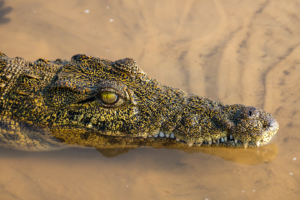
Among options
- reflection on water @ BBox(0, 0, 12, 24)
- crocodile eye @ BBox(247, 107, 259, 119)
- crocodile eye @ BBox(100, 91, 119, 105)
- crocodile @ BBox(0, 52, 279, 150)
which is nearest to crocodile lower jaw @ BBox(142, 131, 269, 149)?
crocodile @ BBox(0, 52, 279, 150)

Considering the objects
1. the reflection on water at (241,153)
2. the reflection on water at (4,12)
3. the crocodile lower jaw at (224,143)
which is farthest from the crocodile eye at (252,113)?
the reflection on water at (4,12)

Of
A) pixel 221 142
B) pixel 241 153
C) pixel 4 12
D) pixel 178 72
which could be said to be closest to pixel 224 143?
pixel 221 142

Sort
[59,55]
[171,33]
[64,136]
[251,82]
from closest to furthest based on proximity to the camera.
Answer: [64,136], [251,82], [59,55], [171,33]

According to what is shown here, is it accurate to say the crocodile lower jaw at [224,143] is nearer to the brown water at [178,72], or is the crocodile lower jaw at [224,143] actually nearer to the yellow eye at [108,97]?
the brown water at [178,72]

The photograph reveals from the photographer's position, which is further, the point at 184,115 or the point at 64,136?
the point at 64,136

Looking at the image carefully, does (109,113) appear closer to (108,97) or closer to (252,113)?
(108,97)

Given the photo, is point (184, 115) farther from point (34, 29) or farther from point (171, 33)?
point (34, 29)

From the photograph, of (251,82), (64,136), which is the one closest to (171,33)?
(251,82)
